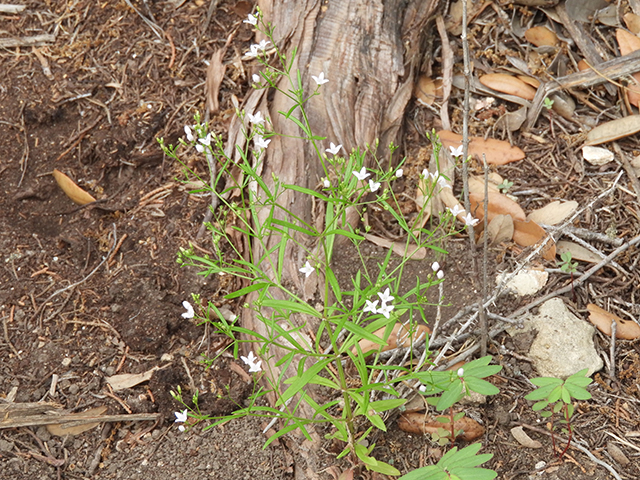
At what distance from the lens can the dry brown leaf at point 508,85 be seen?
3.57 meters

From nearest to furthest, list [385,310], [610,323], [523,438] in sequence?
[385,310], [523,438], [610,323]

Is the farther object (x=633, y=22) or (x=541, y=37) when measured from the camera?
(x=541, y=37)

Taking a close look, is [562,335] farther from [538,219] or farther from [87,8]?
[87,8]

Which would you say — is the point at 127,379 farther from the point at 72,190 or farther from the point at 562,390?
the point at 562,390

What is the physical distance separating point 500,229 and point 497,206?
0.55 feet

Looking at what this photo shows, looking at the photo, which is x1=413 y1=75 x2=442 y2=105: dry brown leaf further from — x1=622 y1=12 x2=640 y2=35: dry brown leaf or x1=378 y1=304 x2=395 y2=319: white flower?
x1=378 y1=304 x2=395 y2=319: white flower

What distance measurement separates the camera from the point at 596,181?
10.7 ft

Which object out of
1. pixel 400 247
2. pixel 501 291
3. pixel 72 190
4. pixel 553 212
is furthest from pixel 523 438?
pixel 72 190

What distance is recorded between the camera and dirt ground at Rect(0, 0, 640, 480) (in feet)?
8.75

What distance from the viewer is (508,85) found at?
360cm

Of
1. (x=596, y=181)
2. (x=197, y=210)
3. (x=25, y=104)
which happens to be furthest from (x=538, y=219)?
(x=25, y=104)

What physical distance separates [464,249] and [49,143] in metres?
2.51

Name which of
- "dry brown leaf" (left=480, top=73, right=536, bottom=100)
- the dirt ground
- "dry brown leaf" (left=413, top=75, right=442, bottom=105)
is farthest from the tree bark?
"dry brown leaf" (left=480, top=73, right=536, bottom=100)

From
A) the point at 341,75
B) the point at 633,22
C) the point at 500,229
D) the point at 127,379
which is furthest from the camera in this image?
the point at 633,22
